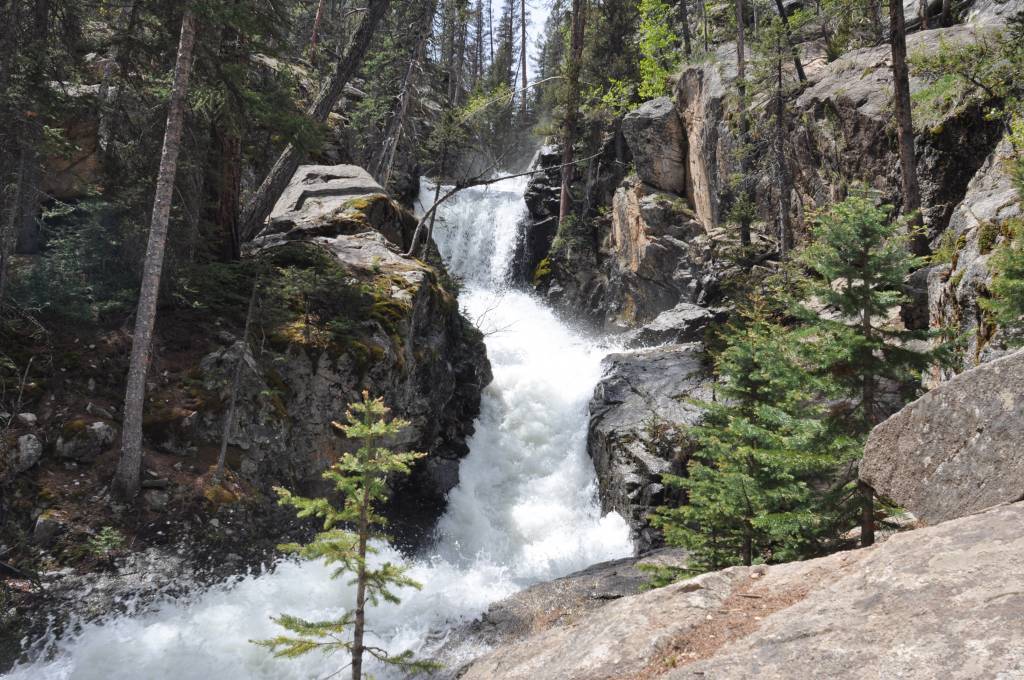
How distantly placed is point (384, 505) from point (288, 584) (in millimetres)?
4053

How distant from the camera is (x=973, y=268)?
878 centimetres

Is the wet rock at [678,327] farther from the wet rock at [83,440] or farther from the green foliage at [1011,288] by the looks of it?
the wet rock at [83,440]

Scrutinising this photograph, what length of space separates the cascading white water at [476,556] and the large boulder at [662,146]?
305 inches

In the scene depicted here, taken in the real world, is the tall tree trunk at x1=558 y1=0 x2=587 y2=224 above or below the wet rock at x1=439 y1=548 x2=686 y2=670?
above

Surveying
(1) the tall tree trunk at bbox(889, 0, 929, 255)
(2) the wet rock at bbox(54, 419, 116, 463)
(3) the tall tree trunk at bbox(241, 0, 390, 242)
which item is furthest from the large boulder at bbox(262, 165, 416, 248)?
(1) the tall tree trunk at bbox(889, 0, 929, 255)

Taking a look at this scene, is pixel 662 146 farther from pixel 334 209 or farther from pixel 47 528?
pixel 47 528

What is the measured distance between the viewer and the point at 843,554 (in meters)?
4.74

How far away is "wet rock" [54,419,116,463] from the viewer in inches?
360

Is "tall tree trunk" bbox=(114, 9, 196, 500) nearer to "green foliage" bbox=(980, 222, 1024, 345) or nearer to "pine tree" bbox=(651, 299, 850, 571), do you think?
"pine tree" bbox=(651, 299, 850, 571)

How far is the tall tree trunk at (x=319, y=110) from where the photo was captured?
49.6ft

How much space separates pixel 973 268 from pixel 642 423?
8.04 metres

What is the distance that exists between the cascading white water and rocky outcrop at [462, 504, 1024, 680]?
447 centimetres

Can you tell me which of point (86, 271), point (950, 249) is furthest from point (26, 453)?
point (950, 249)

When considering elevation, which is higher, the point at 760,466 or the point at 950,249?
the point at 950,249
